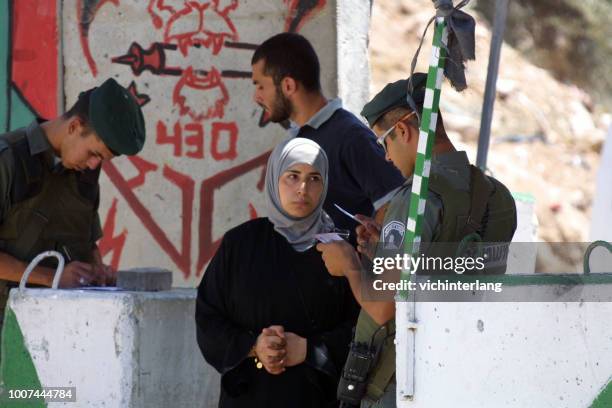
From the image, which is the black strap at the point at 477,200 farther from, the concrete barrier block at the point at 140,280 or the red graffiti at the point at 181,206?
the red graffiti at the point at 181,206

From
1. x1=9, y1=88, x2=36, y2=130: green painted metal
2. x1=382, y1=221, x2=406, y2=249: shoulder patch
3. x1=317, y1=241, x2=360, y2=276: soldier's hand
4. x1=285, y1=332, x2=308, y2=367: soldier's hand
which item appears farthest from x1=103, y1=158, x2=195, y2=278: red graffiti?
x1=382, y1=221, x2=406, y2=249: shoulder patch

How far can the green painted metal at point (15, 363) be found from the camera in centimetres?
413

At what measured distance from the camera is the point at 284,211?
371 centimetres

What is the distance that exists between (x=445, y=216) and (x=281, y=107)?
178 cm

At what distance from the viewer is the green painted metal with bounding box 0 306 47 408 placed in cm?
413

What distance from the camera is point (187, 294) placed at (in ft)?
14.1

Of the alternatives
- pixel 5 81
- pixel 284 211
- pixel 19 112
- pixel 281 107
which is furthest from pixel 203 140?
pixel 284 211

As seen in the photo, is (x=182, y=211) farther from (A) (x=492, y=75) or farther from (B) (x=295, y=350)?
(B) (x=295, y=350)

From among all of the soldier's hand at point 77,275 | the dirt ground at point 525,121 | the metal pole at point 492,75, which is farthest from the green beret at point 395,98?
the dirt ground at point 525,121

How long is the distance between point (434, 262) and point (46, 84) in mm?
3578

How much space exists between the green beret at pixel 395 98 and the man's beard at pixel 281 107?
138 centimetres

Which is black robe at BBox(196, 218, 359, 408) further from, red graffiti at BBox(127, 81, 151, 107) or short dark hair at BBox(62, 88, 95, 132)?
red graffiti at BBox(127, 81, 151, 107)

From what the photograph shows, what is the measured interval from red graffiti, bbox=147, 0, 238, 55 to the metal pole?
1.52 meters

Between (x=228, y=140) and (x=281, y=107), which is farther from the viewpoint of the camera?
(x=228, y=140)
